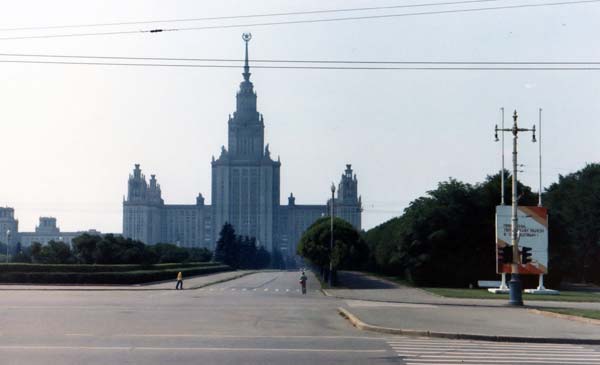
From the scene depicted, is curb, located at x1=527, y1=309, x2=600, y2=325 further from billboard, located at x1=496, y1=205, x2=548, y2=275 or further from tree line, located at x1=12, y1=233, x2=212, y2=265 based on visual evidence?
tree line, located at x1=12, y1=233, x2=212, y2=265

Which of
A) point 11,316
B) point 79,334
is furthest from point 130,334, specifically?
point 11,316

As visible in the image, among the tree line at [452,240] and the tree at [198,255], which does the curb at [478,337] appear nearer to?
the tree line at [452,240]

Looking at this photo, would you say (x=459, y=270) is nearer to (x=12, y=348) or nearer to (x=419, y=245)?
(x=419, y=245)

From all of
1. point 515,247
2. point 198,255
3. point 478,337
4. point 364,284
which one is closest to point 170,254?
point 198,255

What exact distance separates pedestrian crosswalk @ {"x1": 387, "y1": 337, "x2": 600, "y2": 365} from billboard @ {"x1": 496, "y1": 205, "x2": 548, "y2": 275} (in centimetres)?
2781

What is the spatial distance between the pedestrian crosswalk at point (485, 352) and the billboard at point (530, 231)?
1095 inches

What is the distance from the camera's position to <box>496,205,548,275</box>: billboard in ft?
161

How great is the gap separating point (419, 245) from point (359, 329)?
152 ft

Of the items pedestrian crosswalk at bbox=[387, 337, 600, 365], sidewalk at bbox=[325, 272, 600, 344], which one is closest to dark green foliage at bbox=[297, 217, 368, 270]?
sidewalk at bbox=[325, 272, 600, 344]

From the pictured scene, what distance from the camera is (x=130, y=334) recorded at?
22.2m

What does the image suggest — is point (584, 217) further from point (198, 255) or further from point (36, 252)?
point (198, 255)

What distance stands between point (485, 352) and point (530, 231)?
105ft

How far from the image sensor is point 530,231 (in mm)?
49844

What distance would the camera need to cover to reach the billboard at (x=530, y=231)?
161ft
